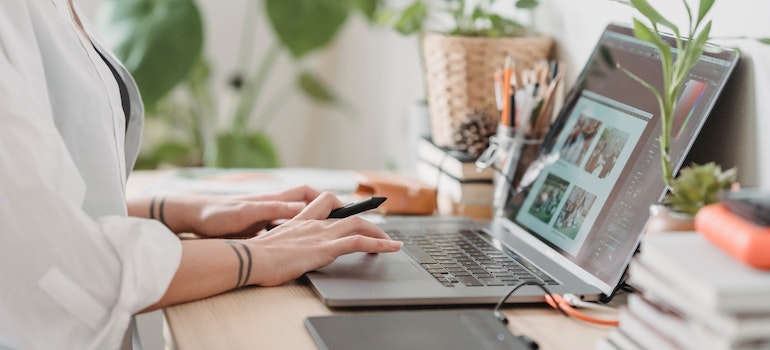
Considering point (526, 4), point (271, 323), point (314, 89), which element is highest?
point (526, 4)

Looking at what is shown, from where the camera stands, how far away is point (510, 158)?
137 cm

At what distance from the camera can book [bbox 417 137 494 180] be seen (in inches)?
56.1

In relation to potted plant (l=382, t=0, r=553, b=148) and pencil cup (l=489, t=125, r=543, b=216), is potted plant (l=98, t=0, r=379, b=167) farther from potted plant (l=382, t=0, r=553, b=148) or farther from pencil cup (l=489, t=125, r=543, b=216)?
pencil cup (l=489, t=125, r=543, b=216)

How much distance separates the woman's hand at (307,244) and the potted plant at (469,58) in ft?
1.34

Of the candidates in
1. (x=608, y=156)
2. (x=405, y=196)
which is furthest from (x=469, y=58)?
(x=608, y=156)

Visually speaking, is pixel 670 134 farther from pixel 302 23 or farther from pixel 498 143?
pixel 302 23

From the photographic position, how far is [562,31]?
1.52 m

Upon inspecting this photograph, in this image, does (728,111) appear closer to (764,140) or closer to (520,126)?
(764,140)

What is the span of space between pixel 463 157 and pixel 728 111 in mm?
463

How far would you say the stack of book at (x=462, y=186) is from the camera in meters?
1.43

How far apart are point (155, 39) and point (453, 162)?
1049 mm

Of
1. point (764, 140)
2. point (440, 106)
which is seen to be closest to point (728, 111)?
point (764, 140)

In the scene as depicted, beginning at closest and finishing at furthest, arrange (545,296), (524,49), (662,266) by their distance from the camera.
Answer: (662,266), (545,296), (524,49)

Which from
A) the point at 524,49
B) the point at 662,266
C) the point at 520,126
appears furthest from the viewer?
the point at 524,49
